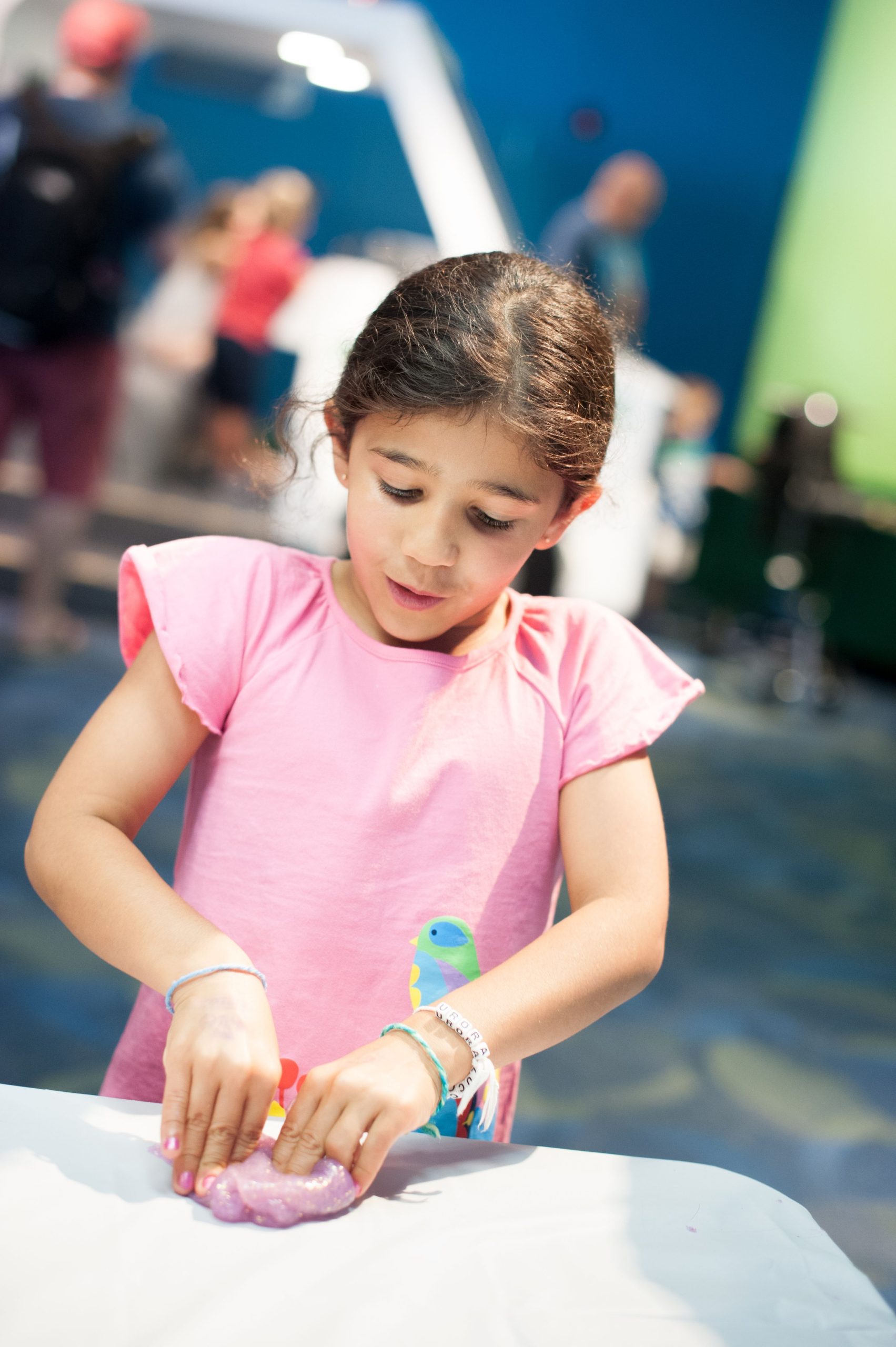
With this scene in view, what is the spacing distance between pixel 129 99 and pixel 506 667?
174 inches

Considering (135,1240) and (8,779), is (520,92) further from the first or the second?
(135,1240)

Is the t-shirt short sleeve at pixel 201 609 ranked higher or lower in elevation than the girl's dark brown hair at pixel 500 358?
lower

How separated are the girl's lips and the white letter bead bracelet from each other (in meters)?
0.25

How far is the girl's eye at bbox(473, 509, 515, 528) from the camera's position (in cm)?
75

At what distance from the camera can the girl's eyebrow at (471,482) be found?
0.74 m

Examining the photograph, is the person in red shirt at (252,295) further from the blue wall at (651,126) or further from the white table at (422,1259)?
the white table at (422,1259)

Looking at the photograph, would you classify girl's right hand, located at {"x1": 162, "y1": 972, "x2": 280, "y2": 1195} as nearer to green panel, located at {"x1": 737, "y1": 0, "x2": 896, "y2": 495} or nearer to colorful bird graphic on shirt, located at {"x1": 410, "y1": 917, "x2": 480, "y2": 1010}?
colorful bird graphic on shirt, located at {"x1": 410, "y1": 917, "x2": 480, "y2": 1010}

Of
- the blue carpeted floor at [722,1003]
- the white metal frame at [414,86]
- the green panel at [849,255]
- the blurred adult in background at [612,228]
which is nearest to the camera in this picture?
the blue carpeted floor at [722,1003]

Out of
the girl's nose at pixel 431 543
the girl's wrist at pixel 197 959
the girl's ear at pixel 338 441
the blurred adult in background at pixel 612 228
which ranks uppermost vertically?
the blurred adult in background at pixel 612 228

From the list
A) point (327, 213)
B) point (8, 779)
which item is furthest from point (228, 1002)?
point (327, 213)

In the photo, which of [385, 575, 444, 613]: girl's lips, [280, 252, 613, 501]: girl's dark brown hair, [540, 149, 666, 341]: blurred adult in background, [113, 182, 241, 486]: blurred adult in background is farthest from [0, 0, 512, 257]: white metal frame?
[385, 575, 444, 613]: girl's lips

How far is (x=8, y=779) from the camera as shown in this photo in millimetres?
2479

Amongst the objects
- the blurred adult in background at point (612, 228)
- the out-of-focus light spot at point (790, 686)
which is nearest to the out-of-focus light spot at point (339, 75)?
the blurred adult in background at point (612, 228)

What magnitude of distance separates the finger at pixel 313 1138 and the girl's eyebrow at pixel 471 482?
1.18 feet
